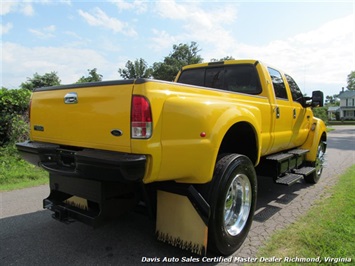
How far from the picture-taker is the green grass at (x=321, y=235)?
10.1ft

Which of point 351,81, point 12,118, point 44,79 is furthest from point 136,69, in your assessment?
point 351,81

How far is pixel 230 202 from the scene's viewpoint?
3.30 meters

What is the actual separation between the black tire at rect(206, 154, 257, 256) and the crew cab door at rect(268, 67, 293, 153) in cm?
125

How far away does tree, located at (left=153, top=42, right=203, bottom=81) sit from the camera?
1868 inches

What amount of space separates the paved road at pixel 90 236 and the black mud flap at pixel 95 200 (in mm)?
424

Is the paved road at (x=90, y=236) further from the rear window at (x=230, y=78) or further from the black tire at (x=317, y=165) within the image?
the rear window at (x=230, y=78)

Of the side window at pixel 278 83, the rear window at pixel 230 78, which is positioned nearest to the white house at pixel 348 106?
the side window at pixel 278 83

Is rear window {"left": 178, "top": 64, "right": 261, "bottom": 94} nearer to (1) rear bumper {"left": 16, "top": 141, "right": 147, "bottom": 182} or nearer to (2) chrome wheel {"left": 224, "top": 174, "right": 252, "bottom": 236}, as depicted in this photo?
(2) chrome wheel {"left": 224, "top": 174, "right": 252, "bottom": 236}

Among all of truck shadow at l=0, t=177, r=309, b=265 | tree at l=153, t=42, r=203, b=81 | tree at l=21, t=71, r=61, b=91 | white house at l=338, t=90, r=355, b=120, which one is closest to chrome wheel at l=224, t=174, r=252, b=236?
truck shadow at l=0, t=177, r=309, b=265

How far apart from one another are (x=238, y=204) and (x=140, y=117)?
5.78 ft

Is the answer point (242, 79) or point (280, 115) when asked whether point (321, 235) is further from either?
point (242, 79)

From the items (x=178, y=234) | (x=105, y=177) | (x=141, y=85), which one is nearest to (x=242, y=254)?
(x=178, y=234)

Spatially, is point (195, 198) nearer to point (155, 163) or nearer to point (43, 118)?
point (155, 163)

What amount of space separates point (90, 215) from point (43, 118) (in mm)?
1217
